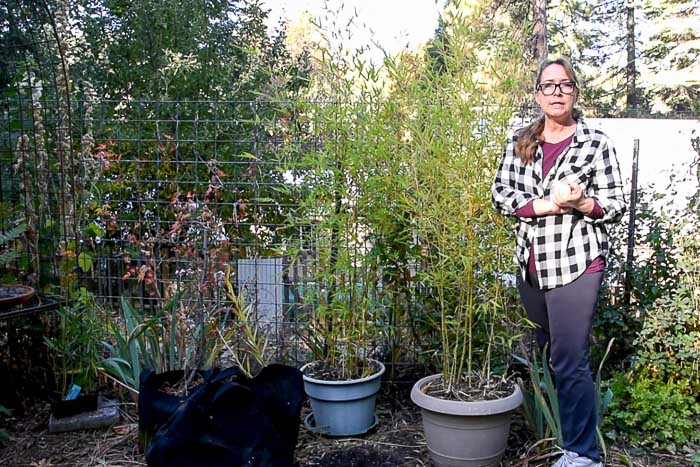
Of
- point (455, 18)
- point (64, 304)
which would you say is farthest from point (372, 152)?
point (64, 304)

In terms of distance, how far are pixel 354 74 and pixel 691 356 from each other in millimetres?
2116

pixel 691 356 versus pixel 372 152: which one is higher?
pixel 372 152

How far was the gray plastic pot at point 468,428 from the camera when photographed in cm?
230

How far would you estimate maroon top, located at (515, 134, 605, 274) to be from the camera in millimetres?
2115

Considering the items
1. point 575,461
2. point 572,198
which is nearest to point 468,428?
point 575,461

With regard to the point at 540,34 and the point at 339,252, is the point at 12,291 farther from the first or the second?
the point at 540,34

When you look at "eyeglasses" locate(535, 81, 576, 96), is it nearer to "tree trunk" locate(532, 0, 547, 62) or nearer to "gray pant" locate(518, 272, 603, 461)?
"gray pant" locate(518, 272, 603, 461)

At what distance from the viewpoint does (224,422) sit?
222 cm

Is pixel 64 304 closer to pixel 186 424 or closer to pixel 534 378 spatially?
pixel 186 424

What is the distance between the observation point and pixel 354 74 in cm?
273

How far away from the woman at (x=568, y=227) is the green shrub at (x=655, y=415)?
651 millimetres

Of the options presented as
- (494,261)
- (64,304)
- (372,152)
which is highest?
(372,152)

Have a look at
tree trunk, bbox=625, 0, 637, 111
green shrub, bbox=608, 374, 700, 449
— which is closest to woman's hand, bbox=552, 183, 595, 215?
green shrub, bbox=608, 374, 700, 449

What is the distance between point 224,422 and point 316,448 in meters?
0.62
